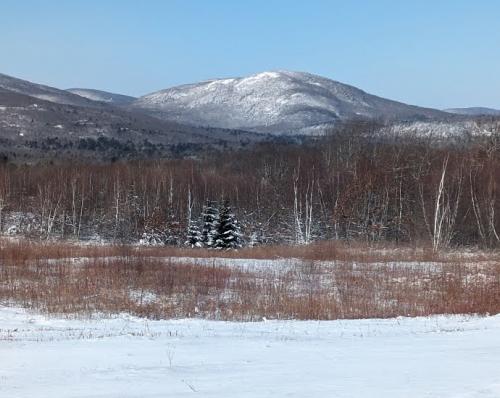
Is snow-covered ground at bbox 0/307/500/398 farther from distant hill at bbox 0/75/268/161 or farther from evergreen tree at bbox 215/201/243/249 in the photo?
distant hill at bbox 0/75/268/161

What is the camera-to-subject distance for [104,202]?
209ft

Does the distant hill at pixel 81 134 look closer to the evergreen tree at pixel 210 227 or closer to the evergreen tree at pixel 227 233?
the evergreen tree at pixel 210 227

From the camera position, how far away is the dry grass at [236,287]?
13.7 m

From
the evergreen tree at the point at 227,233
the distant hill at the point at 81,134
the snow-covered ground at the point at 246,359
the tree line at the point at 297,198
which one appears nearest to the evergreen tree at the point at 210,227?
the tree line at the point at 297,198

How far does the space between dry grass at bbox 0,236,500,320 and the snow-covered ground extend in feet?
5.93

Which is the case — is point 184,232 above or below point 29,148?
below

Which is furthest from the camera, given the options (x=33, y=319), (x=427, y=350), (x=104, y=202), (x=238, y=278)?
(x=104, y=202)

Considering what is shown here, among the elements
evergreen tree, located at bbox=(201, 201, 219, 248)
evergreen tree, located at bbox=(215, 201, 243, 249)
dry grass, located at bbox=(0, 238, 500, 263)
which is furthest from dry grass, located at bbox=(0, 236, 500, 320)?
evergreen tree, located at bbox=(201, 201, 219, 248)

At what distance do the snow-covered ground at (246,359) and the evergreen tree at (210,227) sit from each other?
30882mm

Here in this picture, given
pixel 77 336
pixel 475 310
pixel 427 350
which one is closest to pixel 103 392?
pixel 77 336

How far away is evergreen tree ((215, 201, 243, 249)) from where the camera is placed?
135ft

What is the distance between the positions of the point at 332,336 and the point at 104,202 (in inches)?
2200

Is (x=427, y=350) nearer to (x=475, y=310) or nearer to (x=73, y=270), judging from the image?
(x=475, y=310)

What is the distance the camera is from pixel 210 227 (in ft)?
148
